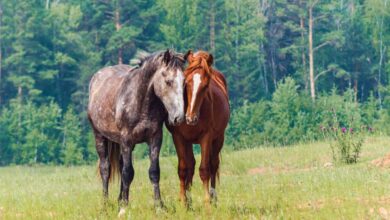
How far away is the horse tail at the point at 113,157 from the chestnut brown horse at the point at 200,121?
61.9 inches

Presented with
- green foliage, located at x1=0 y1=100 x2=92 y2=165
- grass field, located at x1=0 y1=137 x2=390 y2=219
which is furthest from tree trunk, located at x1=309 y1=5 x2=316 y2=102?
grass field, located at x1=0 y1=137 x2=390 y2=219

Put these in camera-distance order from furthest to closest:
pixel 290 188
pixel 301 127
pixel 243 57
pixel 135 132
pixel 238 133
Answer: pixel 243 57, pixel 238 133, pixel 301 127, pixel 290 188, pixel 135 132

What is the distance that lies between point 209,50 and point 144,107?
175ft

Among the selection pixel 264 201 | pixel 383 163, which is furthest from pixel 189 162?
pixel 383 163

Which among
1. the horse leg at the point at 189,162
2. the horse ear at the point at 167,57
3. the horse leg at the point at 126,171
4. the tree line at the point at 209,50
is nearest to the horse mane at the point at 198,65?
the horse ear at the point at 167,57

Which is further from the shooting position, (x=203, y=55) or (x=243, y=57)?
(x=243, y=57)

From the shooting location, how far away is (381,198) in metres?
11.0

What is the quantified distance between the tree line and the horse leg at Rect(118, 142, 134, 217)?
32.2 metres

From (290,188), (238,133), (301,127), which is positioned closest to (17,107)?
(238,133)

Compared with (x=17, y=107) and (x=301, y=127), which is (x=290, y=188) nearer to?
(x=301, y=127)

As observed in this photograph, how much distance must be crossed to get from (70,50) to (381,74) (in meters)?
29.4

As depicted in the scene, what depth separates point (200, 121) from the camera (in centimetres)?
1087

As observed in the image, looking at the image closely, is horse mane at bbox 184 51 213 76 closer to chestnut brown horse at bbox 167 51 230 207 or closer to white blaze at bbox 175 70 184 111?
chestnut brown horse at bbox 167 51 230 207

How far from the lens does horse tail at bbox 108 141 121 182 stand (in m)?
12.4
